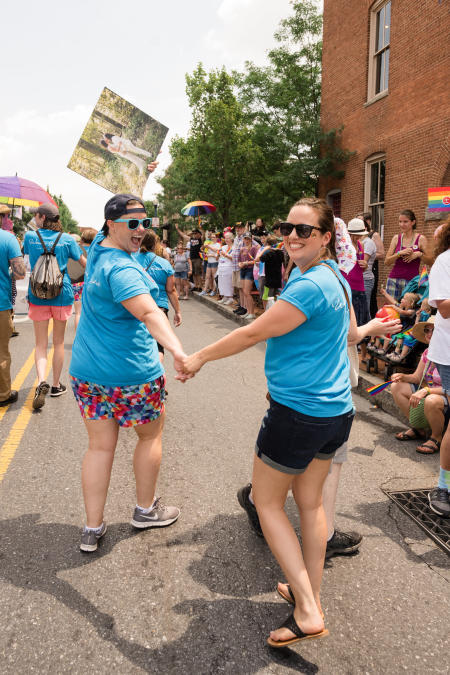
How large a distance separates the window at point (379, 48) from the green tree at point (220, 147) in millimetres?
6116

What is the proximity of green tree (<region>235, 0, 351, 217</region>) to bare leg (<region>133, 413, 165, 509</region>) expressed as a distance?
14.8m

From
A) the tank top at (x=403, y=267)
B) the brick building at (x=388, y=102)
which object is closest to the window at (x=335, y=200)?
the brick building at (x=388, y=102)

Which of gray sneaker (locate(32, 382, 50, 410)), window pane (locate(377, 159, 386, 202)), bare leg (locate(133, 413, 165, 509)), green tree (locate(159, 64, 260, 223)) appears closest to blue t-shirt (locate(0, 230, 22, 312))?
gray sneaker (locate(32, 382, 50, 410))

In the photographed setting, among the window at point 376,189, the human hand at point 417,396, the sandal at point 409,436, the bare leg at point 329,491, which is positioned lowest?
the sandal at point 409,436

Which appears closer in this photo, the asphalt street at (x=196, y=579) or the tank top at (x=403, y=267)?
the asphalt street at (x=196, y=579)

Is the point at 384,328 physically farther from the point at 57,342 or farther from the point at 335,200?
the point at 335,200

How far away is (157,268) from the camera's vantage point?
534cm

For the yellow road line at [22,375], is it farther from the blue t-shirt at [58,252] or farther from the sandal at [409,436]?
the sandal at [409,436]

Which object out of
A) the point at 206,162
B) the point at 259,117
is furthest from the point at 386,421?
the point at 206,162

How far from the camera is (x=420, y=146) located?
12672 millimetres

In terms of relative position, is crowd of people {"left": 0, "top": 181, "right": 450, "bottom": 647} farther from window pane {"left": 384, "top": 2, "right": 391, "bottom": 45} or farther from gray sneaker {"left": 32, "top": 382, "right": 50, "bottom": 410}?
window pane {"left": 384, "top": 2, "right": 391, "bottom": 45}

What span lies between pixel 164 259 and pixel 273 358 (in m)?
3.51

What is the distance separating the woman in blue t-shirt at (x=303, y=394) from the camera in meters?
2.10

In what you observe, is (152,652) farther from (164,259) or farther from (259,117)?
(259,117)
